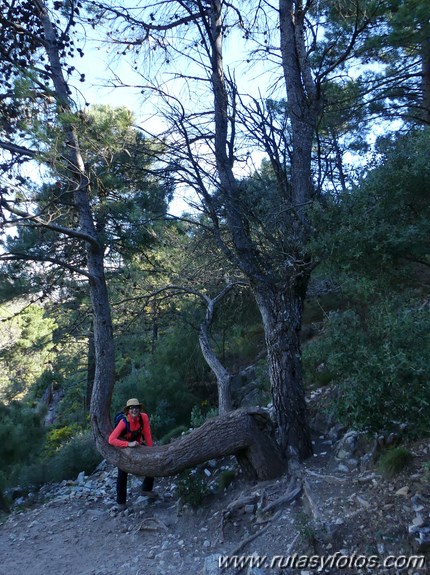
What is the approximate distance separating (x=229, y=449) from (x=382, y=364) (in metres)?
2.57

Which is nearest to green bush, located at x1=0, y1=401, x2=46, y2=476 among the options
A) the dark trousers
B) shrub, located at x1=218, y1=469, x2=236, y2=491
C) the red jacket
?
the dark trousers

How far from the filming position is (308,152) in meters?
6.93

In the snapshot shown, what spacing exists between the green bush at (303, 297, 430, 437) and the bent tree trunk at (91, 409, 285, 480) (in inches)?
57.4

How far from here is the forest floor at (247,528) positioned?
12.9 ft

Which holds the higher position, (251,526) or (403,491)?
(403,491)

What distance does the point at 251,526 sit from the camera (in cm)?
516

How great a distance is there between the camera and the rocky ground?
3.94m

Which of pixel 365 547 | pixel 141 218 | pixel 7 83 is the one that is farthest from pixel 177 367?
pixel 365 547

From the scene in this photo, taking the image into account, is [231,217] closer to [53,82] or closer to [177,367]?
[53,82]

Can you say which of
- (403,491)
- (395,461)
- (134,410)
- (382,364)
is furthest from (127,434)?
(382,364)

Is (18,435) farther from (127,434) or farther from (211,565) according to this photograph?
(211,565)

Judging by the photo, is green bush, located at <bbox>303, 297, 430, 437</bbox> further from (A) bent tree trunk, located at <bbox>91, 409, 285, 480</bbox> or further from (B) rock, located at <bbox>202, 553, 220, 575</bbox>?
(B) rock, located at <bbox>202, 553, 220, 575</bbox>

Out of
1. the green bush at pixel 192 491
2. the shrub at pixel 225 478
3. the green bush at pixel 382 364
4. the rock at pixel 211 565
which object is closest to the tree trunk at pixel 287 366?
the shrub at pixel 225 478

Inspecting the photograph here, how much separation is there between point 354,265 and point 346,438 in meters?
2.26
